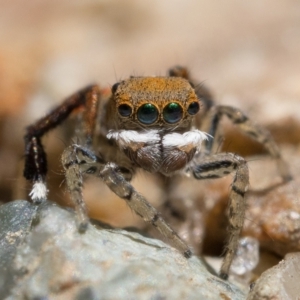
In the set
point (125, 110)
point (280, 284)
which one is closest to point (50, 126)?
point (125, 110)

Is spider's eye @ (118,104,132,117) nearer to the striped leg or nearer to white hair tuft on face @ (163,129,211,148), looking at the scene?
white hair tuft on face @ (163,129,211,148)

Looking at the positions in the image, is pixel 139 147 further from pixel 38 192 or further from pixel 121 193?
pixel 38 192

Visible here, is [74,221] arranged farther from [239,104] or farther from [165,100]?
[239,104]

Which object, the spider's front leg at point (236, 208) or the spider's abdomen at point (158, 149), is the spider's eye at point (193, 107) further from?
the spider's front leg at point (236, 208)

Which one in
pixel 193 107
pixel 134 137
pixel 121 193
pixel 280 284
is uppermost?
pixel 193 107

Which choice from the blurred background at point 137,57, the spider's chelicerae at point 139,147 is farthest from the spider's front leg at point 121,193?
the blurred background at point 137,57

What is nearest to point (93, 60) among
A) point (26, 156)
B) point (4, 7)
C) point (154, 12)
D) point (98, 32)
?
point (98, 32)

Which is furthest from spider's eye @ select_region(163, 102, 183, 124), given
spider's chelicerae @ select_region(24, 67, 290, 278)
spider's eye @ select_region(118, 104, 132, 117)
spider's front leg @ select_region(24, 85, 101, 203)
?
spider's front leg @ select_region(24, 85, 101, 203)
